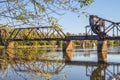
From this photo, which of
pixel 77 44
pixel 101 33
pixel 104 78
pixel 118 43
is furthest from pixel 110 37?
pixel 118 43

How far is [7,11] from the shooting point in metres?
6.27

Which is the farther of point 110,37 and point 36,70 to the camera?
point 110,37

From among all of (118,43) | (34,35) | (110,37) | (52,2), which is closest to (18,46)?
(34,35)

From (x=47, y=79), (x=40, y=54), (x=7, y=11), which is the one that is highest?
(x=7, y=11)

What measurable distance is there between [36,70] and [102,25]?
70.3 m

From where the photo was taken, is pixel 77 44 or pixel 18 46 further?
pixel 77 44

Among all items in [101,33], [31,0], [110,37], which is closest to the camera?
[31,0]

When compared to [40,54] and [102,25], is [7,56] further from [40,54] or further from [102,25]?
[102,25]

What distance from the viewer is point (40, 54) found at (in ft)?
22.8

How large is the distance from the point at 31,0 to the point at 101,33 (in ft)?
221

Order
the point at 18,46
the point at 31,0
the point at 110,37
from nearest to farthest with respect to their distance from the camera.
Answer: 1. the point at 31,0
2. the point at 18,46
3. the point at 110,37

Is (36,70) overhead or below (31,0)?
below

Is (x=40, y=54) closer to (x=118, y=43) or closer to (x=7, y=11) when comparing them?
(x=7, y=11)

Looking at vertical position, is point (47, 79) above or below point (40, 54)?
below
